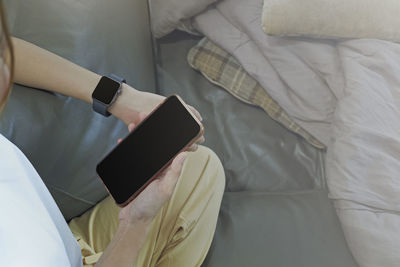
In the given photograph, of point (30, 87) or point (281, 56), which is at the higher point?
point (281, 56)

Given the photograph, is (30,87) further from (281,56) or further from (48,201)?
(281,56)

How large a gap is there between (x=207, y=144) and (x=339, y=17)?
16.4 inches

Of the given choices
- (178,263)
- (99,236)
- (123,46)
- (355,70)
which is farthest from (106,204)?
(355,70)

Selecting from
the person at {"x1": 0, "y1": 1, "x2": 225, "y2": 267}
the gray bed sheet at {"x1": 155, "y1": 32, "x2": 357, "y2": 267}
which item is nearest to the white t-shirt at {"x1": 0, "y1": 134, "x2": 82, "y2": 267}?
the person at {"x1": 0, "y1": 1, "x2": 225, "y2": 267}

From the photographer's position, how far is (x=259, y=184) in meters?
0.90

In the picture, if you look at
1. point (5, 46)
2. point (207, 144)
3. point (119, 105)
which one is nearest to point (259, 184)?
point (207, 144)

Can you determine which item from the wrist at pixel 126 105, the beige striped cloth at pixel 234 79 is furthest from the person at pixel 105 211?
the beige striped cloth at pixel 234 79

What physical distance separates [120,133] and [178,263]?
30cm

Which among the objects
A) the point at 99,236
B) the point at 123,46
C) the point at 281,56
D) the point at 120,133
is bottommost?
the point at 99,236

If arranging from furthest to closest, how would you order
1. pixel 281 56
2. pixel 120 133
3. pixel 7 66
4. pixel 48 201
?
1. pixel 281 56
2. pixel 120 133
3. pixel 48 201
4. pixel 7 66

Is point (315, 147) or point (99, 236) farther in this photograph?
point (315, 147)

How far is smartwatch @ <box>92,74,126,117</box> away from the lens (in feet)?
2.43

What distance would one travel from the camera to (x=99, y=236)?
74 centimetres

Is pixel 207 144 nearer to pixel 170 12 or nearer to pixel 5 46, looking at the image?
pixel 170 12
